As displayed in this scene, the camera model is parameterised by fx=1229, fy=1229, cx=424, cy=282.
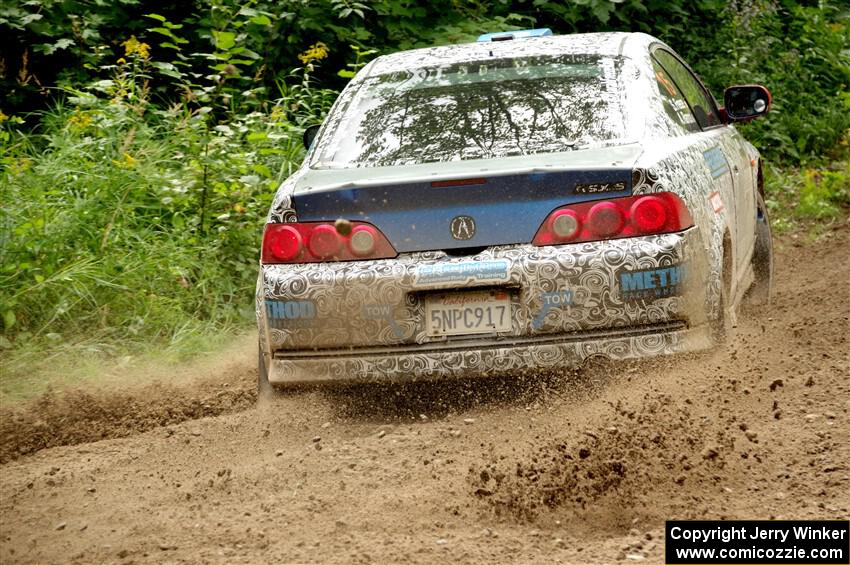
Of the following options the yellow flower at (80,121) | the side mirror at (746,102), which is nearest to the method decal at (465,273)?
the side mirror at (746,102)

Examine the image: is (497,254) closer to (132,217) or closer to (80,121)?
(132,217)

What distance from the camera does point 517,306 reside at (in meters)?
4.57

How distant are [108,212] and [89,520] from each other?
13.5ft

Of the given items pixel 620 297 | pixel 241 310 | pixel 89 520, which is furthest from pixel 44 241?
pixel 620 297

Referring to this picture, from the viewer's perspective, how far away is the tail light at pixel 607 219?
456 cm

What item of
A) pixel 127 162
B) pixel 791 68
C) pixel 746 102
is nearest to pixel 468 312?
pixel 746 102

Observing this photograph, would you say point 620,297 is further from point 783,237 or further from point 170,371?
point 783,237

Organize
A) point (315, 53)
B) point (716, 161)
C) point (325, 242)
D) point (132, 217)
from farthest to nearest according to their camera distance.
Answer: point (315, 53) → point (132, 217) → point (716, 161) → point (325, 242)

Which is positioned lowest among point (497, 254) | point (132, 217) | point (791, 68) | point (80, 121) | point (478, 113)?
point (791, 68)

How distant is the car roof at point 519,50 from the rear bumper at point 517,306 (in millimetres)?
1339

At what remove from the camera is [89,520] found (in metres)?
4.10

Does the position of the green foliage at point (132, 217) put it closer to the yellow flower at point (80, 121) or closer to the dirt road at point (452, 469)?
the yellow flower at point (80, 121)

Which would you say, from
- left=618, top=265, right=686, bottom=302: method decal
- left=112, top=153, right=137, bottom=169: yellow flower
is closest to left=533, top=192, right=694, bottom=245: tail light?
left=618, top=265, right=686, bottom=302: method decal

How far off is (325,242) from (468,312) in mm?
621
